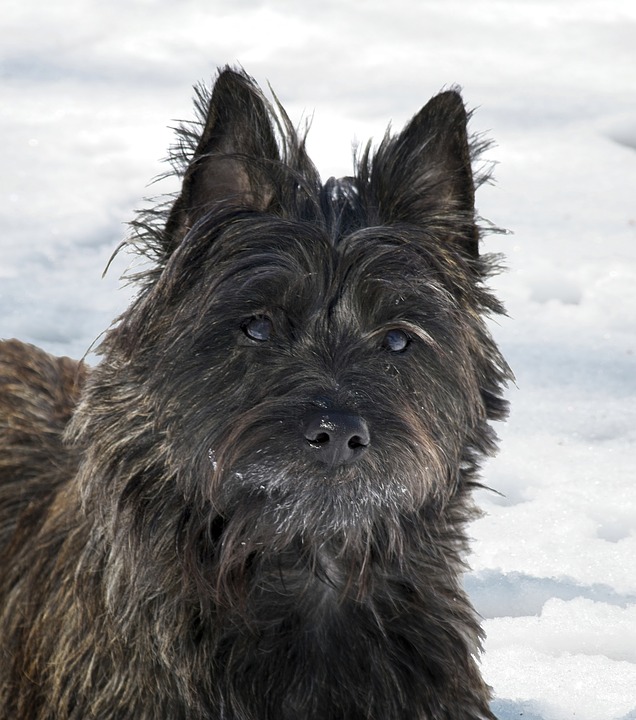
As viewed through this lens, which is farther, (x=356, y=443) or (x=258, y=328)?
(x=258, y=328)

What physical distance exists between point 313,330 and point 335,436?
51cm

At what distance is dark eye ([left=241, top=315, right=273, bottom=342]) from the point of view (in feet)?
12.5

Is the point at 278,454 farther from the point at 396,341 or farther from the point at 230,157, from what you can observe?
the point at 230,157

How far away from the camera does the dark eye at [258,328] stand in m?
3.80

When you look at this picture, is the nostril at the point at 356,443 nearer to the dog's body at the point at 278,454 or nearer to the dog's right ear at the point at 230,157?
the dog's body at the point at 278,454

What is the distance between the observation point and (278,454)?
3.51m

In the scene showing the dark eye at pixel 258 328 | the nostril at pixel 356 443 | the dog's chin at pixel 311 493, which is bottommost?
the dog's chin at pixel 311 493

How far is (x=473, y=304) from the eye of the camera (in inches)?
164

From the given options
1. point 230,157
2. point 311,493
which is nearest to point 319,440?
point 311,493

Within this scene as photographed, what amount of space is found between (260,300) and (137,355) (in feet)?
1.59

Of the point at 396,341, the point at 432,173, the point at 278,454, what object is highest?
the point at 432,173

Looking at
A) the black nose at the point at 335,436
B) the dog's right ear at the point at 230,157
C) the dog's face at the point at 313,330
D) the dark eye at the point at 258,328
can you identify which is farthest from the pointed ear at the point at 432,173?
the black nose at the point at 335,436

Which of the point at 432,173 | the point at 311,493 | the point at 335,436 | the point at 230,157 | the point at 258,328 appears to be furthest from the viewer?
the point at 432,173

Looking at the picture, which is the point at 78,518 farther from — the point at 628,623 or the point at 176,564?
the point at 628,623
